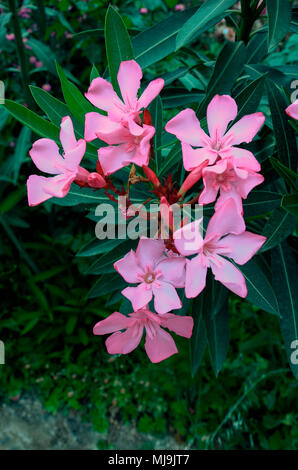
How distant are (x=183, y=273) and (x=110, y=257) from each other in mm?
463

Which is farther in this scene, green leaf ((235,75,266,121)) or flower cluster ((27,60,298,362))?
green leaf ((235,75,266,121))

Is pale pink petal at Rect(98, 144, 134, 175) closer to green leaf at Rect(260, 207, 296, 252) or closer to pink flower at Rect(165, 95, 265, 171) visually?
pink flower at Rect(165, 95, 265, 171)

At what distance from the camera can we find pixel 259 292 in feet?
2.92

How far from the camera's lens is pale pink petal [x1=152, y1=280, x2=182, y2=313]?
0.62 metres

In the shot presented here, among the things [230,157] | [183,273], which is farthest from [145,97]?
[183,273]

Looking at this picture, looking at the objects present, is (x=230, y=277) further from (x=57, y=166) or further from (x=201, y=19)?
(x=201, y=19)

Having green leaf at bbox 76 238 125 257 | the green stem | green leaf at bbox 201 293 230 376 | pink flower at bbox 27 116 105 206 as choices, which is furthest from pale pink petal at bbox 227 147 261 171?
the green stem

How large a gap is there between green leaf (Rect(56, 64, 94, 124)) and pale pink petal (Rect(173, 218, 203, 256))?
1.22 feet

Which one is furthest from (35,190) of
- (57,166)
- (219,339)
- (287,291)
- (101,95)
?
(219,339)

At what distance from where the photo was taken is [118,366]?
7.20ft

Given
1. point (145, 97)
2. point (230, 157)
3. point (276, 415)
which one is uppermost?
point (145, 97)

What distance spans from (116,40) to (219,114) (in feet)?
0.87

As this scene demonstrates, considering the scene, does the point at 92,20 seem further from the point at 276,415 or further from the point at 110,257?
the point at 276,415
